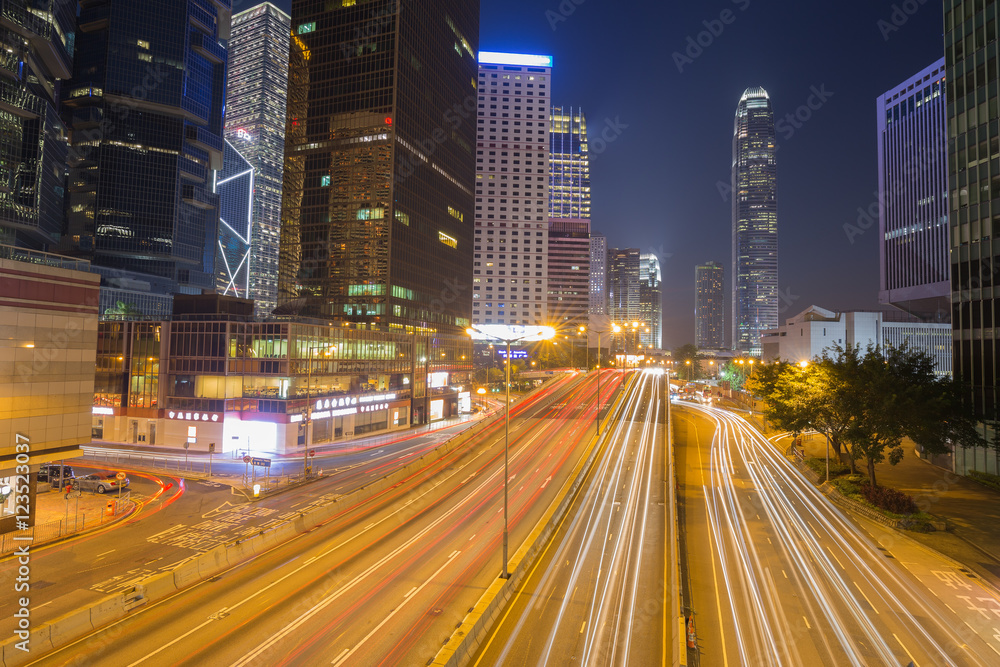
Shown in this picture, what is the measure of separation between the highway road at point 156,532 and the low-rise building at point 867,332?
121882 millimetres

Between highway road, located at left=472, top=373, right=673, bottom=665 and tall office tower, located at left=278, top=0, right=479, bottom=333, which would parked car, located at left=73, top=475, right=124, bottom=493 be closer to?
highway road, located at left=472, top=373, right=673, bottom=665

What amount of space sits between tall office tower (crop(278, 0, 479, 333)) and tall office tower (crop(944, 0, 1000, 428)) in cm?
7828

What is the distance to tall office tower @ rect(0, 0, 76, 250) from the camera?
91125 millimetres

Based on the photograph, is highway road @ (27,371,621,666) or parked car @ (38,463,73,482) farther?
parked car @ (38,463,73,482)

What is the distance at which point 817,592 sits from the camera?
80.2 feet

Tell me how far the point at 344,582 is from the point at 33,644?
34.9 feet

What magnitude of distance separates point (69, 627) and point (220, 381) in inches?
1715

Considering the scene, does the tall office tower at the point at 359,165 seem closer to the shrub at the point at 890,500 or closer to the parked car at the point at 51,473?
the parked car at the point at 51,473

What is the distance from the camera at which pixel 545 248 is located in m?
188

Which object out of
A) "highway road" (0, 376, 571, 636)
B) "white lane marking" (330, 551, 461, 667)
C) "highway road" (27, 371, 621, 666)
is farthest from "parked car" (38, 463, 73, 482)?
"white lane marking" (330, 551, 461, 667)

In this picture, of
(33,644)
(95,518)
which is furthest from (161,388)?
(33,644)

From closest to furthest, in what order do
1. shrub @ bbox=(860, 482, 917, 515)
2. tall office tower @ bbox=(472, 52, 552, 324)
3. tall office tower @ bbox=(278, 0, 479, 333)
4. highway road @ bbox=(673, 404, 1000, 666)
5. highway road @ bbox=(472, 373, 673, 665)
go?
highway road @ bbox=(472, 373, 673, 665) → highway road @ bbox=(673, 404, 1000, 666) → shrub @ bbox=(860, 482, 917, 515) → tall office tower @ bbox=(278, 0, 479, 333) → tall office tower @ bbox=(472, 52, 552, 324)

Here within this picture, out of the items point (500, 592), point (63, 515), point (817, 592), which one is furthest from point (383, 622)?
point (63, 515)

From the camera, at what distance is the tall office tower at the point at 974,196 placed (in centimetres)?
4547
